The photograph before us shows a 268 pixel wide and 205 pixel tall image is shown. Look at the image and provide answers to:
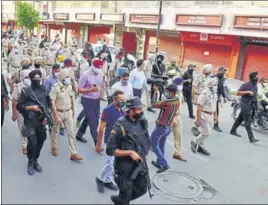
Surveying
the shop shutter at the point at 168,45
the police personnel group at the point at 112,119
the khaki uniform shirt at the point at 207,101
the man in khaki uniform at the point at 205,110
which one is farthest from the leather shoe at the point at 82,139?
the shop shutter at the point at 168,45

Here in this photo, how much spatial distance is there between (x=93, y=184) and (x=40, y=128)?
46.0 inches

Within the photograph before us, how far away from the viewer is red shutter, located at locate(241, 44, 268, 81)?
54.2 ft

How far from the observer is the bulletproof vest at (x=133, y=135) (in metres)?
3.74

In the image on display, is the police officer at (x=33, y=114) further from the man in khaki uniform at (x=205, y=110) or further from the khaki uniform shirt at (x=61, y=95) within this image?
the man in khaki uniform at (x=205, y=110)

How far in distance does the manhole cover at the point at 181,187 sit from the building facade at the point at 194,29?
34.0ft

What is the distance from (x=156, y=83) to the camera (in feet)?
32.6

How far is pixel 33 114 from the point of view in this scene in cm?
494

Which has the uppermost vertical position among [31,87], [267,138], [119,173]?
[31,87]

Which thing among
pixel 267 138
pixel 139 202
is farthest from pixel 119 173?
pixel 267 138

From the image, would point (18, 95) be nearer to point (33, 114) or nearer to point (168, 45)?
point (33, 114)

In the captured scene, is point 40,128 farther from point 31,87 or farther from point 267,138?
point 267,138

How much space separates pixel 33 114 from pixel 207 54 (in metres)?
16.5

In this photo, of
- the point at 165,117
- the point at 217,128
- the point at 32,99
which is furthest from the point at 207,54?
the point at 32,99

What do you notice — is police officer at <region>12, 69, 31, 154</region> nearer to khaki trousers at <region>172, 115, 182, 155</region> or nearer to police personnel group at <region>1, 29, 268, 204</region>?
police personnel group at <region>1, 29, 268, 204</region>
